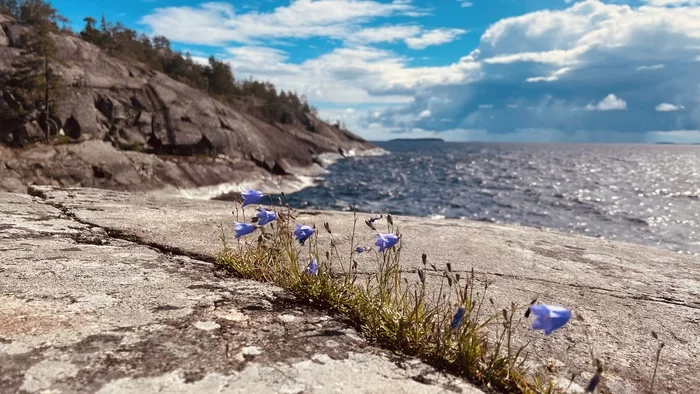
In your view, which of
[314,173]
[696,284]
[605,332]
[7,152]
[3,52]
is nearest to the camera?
[605,332]

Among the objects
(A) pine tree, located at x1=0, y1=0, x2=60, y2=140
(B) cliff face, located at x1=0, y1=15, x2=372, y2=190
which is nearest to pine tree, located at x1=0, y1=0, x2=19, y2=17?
(B) cliff face, located at x1=0, y1=15, x2=372, y2=190

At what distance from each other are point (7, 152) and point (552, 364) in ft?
69.3

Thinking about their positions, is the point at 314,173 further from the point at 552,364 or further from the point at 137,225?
the point at 552,364

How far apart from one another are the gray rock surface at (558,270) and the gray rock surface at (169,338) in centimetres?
82

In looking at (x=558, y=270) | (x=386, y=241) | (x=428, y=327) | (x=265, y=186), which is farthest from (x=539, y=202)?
(x=428, y=327)

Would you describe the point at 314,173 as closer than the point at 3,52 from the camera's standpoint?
Result: No

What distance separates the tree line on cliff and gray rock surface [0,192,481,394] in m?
23.3

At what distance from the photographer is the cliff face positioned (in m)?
18.4

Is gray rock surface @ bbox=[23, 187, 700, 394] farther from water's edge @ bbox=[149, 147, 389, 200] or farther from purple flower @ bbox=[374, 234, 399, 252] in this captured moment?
water's edge @ bbox=[149, 147, 389, 200]

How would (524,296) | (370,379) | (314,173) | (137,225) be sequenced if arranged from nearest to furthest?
(370,379) → (524,296) → (137,225) → (314,173)

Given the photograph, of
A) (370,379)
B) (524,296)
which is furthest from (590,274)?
(370,379)

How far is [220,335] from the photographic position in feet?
7.15

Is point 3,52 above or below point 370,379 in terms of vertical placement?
above

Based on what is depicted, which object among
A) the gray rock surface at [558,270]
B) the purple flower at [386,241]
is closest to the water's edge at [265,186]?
the gray rock surface at [558,270]
